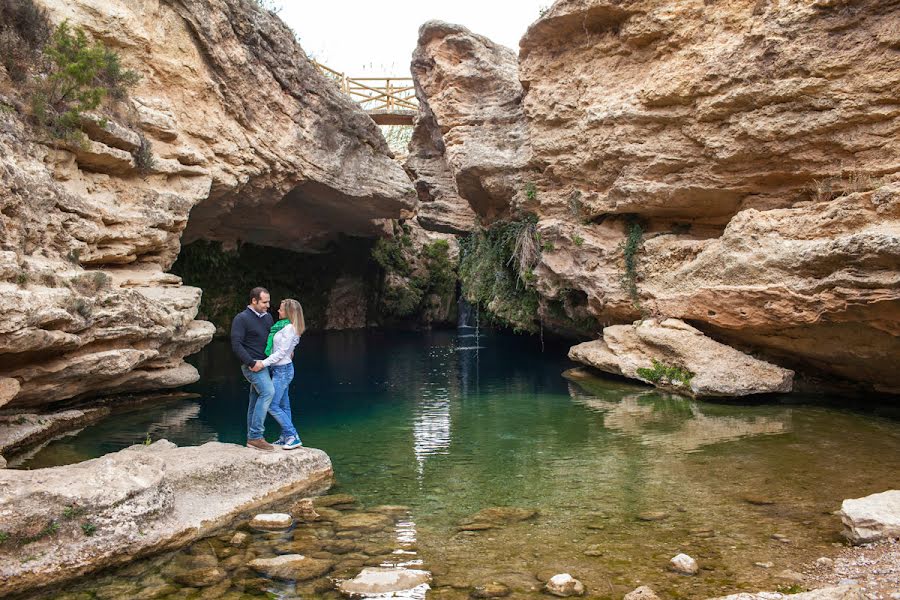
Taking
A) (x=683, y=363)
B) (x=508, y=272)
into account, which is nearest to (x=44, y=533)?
(x=683, y=363)

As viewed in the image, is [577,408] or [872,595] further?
[577,408]

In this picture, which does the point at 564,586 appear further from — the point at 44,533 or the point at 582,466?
the point at 44,533

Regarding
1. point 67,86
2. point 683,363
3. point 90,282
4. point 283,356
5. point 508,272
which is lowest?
point 683,363

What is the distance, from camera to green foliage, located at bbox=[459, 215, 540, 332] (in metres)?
17.3

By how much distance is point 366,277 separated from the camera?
96.2 ft

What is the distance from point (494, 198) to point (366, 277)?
12.1m

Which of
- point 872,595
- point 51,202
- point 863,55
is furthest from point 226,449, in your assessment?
point 863,55

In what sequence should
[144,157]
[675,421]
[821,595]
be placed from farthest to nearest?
[144,157], [675,421], [821,595]

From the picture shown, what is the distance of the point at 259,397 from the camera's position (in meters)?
7.04

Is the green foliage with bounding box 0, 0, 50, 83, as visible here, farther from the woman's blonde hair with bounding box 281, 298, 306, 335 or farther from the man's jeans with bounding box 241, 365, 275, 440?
the man's jeans with bounding box 241, 365, 275, 440

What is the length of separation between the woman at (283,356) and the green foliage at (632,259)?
29.1ft

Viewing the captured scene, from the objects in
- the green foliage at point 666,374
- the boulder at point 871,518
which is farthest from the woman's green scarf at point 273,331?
the green foliage at point 666,374

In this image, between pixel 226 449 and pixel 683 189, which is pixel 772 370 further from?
pixel 226 449

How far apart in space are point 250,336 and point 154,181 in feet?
21.2
